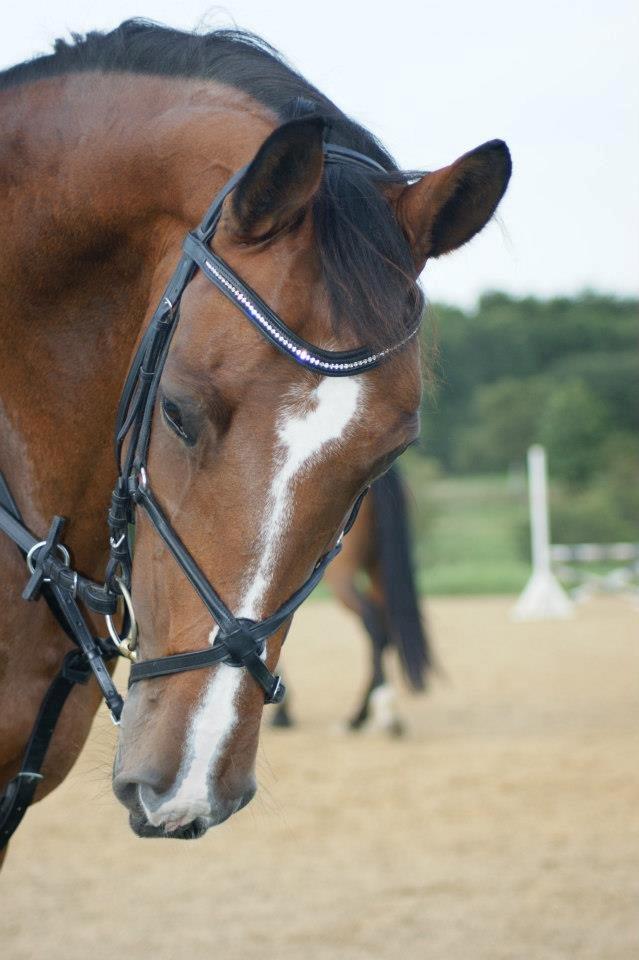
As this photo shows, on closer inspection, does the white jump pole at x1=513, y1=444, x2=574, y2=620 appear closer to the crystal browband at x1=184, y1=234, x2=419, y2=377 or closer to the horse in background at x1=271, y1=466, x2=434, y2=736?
the horse in background at x1=271, y1=466, x2=434, y2=736

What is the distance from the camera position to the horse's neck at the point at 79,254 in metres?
1.95

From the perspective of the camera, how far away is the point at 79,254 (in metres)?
2.00

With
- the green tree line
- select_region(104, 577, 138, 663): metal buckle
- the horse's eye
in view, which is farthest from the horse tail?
the green tree line

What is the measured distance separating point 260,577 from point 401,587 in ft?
20.8

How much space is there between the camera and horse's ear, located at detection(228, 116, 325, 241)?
1.59m

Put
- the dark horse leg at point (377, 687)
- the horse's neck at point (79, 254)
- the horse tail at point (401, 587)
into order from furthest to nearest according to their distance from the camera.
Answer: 1. the dark horse leg at point (377, 687)
2. the horse tail at point (401, 587)
3. the horse's neck at point (79, 254)

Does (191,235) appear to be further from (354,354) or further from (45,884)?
(45,884)

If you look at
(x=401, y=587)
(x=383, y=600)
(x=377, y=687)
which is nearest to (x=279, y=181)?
(x=401, y=587)

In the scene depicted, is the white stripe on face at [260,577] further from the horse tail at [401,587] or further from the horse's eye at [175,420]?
the horse tail at [401,587]

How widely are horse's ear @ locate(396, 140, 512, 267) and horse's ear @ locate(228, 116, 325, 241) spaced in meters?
0.22

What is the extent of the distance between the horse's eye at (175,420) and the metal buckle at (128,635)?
1.12 feet

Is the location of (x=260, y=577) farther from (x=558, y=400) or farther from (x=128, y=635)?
(x=558, y=400)

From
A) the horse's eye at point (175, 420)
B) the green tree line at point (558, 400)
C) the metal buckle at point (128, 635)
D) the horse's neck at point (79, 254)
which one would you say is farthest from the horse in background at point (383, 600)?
the green tree line at point (558, 400)

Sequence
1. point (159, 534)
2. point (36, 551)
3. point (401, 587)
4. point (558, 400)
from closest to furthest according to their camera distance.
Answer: point (159, 534)
point (36, 551)
point (401, 587)
point (558, 400)
